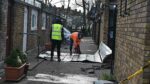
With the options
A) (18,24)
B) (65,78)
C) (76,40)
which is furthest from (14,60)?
(76,40)

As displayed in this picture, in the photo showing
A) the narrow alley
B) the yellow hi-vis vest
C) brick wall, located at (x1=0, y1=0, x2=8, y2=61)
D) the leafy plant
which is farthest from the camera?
the yellow hi-vis vest

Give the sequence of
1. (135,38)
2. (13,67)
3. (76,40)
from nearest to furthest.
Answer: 1. (135,38)
2. (13,67)
3. (76,40)

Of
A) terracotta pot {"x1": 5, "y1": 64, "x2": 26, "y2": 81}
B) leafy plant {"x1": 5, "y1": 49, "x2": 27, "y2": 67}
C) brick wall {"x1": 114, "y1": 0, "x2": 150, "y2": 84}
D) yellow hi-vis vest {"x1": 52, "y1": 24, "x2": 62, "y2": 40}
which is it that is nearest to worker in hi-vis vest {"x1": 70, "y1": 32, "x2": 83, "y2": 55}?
yellow hi-vis vest {"x1": 52, "y1": 24, "x2": 62, "y2": 40}

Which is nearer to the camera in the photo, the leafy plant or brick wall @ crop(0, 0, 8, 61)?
the leafy plant

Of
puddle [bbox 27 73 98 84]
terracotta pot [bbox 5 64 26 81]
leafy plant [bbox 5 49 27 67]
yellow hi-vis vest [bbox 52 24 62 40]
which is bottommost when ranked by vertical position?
puddle [bbox 27 73 98 84]

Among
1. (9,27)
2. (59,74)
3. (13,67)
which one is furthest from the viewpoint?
(9,27)

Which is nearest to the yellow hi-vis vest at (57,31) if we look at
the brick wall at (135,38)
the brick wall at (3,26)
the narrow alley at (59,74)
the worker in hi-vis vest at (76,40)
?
the narrow alley at (59,74)

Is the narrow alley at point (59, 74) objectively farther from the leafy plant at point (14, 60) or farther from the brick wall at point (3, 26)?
the brick wall at point (3, 26)

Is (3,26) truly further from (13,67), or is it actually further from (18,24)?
(18,24)

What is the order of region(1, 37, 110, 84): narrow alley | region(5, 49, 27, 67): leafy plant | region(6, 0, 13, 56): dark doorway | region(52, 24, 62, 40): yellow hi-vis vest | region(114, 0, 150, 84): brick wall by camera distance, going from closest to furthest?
1. region(114, 0, 150, 84): brick wall
2. region(5, 49, 27, 67): leafy plant
3. region(1, 37, 110, 84): narrow alley
4. region(6, 0, 13, 56): dark doorway
5. region(52, 24, 62, 40): yellow hi-vis vest

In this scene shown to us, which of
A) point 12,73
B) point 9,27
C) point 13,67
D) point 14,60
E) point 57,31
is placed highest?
point 9,27

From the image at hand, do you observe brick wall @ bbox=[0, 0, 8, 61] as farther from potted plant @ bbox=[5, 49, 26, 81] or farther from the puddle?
potted plant @ bbox=[5, 49, 26, 81]

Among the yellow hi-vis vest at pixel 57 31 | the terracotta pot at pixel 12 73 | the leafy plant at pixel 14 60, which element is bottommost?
the terracotta pot at pixel 12 73

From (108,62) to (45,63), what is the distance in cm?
272
